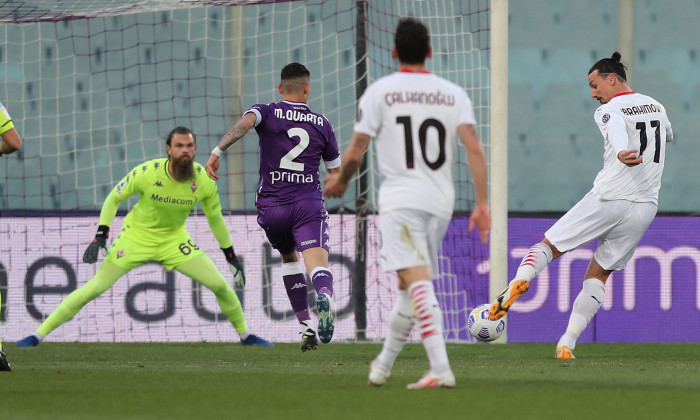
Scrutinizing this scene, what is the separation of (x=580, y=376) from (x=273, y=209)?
3057 mm

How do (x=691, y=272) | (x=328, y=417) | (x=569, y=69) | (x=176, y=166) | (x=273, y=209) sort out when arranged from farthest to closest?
1. (x=569, y=69)
2. (x=691, y=272)
3. (x=176, y=166)
4. (x=273, y=209)
5. (x=328, y=417)

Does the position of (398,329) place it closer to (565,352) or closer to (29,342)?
(565,352)

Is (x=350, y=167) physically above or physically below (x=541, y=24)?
below

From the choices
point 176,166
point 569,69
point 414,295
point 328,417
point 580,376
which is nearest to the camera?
point 328,417

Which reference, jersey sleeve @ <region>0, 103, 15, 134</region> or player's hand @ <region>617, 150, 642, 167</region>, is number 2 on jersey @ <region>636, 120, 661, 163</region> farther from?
jersey sleeve @ <region>0, 103, 15, 134</region>

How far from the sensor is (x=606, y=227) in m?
9.02

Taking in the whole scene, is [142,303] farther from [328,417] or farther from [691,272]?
[328,417]

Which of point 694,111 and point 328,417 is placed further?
point 694,111

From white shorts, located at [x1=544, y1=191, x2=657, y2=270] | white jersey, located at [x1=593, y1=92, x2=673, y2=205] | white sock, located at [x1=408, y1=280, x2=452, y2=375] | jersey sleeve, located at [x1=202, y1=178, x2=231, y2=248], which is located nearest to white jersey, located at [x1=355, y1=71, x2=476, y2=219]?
white sock, located at [x1=408, y1=280, x2=452, y2=375]

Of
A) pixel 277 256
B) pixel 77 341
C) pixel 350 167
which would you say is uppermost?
pixel 350 167

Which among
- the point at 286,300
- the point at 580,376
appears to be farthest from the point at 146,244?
the point at 580,376

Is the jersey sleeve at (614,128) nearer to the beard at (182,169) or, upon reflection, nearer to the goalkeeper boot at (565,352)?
the goalkeeper boot at (565,352)

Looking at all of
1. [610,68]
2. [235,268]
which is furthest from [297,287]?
[610,68]

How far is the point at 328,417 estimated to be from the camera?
16.6ft
